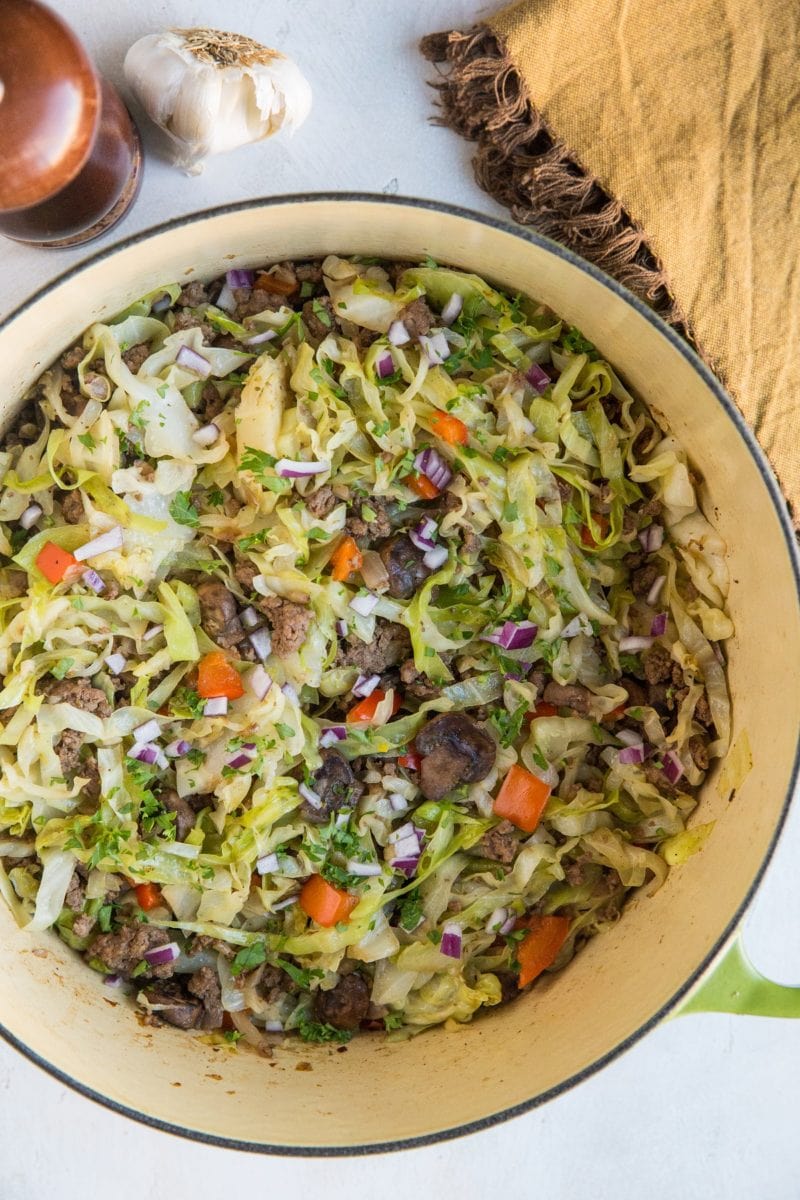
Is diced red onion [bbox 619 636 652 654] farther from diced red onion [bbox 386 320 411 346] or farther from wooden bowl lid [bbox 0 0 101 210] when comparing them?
wooden bowl lid [bbox 0 0 101 210]

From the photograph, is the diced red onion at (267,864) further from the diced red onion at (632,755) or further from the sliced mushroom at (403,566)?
the diced red onion at (632,755)

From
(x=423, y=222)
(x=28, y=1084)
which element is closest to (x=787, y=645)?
(x=423, y=222)

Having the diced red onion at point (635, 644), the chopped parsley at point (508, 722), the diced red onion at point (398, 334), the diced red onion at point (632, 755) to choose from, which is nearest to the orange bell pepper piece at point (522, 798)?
the chopped parsley at point (508, 722)

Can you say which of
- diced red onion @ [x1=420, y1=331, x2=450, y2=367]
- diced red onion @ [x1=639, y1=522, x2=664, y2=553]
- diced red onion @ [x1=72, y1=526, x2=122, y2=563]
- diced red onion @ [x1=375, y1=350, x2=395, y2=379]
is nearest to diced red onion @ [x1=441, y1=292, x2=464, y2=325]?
A: diced red onion @ [x1=420, y1=331, x2=450, y2=367]

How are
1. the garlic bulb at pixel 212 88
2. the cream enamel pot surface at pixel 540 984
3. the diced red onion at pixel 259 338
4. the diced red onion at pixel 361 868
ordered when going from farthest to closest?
the diced red onion at pixel 361 868
the diced red onion at pixel 259 338
the garlic bulb at pixel 212 88
the cream enamel pot surface at pixel 540 984

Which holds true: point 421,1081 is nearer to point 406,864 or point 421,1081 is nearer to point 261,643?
point 406,864

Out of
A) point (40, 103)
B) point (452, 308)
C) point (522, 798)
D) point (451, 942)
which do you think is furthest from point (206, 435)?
point (451, 942)

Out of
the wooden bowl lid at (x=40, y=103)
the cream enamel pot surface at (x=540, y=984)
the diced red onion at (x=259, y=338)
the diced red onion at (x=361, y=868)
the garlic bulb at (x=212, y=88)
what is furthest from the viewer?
the diced red onion at (x=361, y=868)
